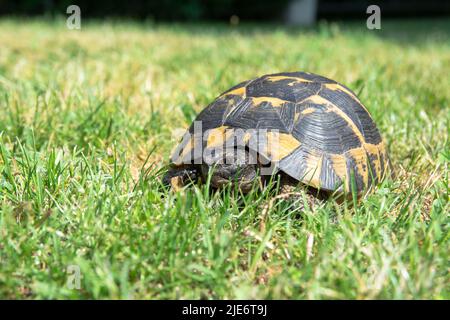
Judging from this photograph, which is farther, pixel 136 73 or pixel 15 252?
pixel 136 73

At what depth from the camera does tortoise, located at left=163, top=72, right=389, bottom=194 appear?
2.18 meters

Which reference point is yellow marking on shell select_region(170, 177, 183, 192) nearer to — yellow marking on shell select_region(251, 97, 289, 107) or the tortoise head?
the tortoise head

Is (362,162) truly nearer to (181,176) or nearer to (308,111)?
(308,111)

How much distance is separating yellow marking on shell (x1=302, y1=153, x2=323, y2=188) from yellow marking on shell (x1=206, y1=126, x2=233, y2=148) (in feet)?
1.20

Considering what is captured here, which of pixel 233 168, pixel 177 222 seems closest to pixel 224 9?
pixel 233 168

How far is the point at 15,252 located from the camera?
1.68 meters

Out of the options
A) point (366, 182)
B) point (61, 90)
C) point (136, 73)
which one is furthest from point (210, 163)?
point (136, 73)

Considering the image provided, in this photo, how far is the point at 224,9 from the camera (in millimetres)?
13523

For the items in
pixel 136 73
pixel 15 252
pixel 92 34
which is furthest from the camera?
pixel 92 34

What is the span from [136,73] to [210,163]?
2.78 meters

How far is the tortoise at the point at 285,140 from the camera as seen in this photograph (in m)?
2.18

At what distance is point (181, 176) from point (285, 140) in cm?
51
